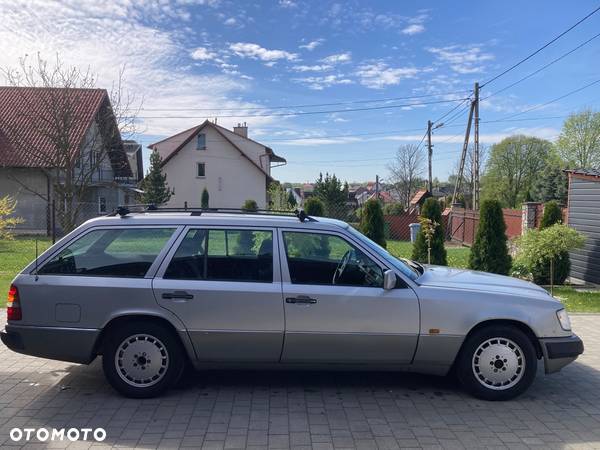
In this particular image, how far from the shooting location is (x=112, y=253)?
4.70 m

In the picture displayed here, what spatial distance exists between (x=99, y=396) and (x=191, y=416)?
1.03 metres

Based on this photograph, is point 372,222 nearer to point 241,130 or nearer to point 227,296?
point 227,296

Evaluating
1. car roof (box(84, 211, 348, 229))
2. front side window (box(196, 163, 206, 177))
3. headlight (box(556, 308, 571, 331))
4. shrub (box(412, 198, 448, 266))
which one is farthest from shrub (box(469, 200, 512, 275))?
front side window (box(196, 163, 206, 177))

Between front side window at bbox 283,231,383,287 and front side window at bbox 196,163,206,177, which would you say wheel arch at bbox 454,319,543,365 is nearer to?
front side window at bbox 283,231,383,287

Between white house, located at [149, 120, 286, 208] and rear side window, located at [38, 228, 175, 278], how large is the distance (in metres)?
40.5

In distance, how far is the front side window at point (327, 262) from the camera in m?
4.58

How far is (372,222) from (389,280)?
9113 millimetres

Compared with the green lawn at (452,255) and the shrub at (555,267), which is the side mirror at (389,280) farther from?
the green lawn at (452,255)

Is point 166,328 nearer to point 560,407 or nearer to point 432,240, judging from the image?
point 560,407

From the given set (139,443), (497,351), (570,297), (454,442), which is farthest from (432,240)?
(139,443)

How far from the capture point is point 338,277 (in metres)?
4.60

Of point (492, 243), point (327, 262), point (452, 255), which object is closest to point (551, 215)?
point (492, 243)

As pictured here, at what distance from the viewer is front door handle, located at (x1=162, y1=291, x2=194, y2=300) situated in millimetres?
4484

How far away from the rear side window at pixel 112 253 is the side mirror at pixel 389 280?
2001 mm
